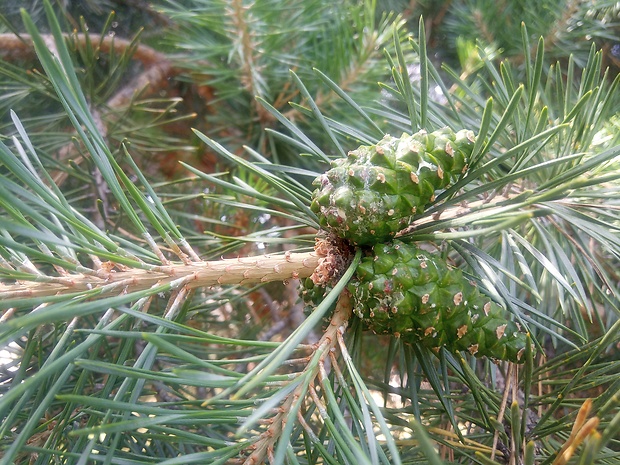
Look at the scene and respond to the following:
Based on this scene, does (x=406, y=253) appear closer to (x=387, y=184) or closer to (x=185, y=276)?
(x=387, y=184)

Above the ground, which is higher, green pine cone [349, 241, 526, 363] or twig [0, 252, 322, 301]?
twig [0, 252, 322, 301]

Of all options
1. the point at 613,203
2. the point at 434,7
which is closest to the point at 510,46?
the point at 434,7

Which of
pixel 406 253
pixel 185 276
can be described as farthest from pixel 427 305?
pixel 185 276

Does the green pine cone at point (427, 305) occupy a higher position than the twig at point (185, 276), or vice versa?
the twig at point (185, 276)

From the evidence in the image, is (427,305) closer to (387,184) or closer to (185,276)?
(387,184)
